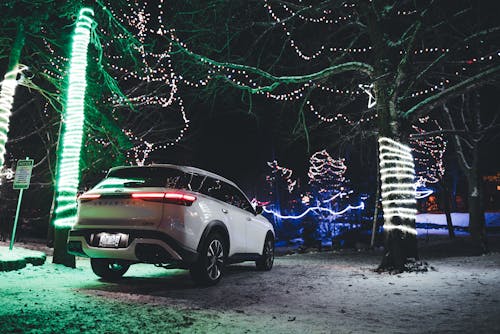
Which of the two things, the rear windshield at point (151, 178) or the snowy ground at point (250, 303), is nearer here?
the snowy ground at point (250, 303)

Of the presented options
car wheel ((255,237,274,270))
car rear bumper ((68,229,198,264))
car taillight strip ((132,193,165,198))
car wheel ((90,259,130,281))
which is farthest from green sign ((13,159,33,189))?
car wheel ((255,237,274,270))

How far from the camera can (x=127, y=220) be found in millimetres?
5688

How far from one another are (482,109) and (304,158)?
709 inches

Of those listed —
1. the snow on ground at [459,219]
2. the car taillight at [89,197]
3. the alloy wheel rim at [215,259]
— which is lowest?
the alloy wheel rim at [215,259]

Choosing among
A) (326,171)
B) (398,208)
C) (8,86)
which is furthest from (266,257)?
(326,171)

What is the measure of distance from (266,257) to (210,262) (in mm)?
2694

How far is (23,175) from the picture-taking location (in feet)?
31.4

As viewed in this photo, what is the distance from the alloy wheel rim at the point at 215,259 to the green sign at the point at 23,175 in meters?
5.78

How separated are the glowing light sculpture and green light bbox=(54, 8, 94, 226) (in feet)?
22.8

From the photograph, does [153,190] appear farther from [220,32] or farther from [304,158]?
[304,158]

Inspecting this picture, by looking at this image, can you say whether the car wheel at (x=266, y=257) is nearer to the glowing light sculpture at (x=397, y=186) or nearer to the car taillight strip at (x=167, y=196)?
the glowing light sculpture at (x=397, y=186)

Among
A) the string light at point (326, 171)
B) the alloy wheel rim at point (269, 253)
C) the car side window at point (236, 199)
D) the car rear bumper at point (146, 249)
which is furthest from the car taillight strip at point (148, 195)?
the string light at point (326, 171)

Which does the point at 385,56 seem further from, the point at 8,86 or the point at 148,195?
the point at 8,86

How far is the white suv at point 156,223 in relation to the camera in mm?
5531
